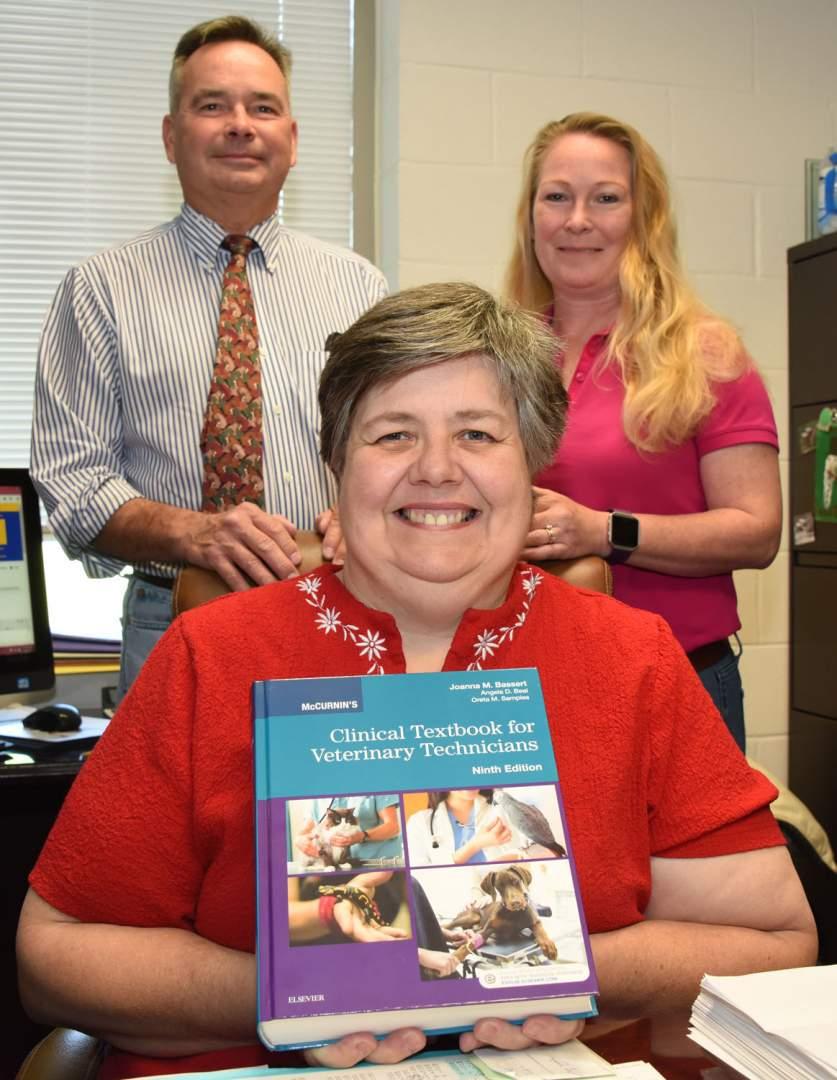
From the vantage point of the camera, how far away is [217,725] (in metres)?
1.17

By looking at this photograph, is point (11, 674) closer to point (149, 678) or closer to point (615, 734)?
point (149, 678)

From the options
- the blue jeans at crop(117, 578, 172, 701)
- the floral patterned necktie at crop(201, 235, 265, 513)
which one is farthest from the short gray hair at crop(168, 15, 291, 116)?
the blue jeans at crop(117, 578, 172, 701)

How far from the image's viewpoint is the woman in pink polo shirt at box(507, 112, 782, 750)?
78.1 inches

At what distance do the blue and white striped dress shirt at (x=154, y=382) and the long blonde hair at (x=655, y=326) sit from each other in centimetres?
54

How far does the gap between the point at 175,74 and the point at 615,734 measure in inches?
65.7

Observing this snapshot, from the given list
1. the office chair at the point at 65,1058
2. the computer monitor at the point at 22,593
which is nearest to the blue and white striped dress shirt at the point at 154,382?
the computer monitor at the point at 22,593

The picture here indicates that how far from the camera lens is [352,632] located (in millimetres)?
1274

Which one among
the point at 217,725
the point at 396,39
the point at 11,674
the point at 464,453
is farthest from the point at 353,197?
the point at 217,725

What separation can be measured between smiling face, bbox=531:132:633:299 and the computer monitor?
1.16m

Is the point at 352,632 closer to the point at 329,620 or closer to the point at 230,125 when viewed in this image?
the point at 329,620

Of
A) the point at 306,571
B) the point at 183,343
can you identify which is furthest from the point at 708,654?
the point at 183,343

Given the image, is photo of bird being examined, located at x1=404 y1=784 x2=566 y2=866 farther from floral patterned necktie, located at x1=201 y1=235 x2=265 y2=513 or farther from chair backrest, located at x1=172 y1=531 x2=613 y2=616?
floral patterned necktie, located at x1=201 y1=235 x2=265 y2=513

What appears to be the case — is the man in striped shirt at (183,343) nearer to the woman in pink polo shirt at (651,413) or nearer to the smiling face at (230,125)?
the smiling face at (230,125)

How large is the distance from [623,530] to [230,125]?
1060 mm
